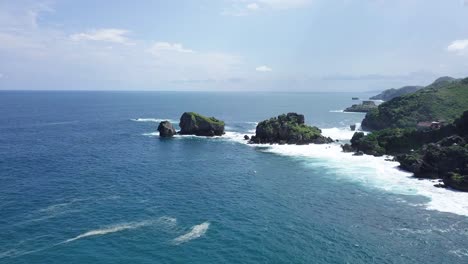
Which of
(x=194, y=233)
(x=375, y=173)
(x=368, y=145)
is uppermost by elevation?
(x=368, y=145)

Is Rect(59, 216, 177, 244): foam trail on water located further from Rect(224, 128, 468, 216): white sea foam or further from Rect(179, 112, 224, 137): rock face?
Rect(179, 112, 224, 137): rock face

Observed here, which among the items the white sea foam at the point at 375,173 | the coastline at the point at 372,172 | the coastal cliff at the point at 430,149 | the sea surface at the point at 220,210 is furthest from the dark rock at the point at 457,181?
the sea surface at the point at 220,210

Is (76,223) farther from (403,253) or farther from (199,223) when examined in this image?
(403,253)

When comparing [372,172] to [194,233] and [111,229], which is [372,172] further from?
[111,229]

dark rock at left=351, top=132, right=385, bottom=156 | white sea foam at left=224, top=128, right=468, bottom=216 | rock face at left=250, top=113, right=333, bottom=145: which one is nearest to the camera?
white sea foam at left=224, top=128, right=468, bottom=216

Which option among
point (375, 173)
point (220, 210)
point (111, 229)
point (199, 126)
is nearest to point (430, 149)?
point (375, 173)

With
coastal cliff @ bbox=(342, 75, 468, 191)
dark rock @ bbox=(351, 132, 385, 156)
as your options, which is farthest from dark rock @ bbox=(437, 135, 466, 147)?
dark rock @ bbox=(351, 132, 385, 156)
